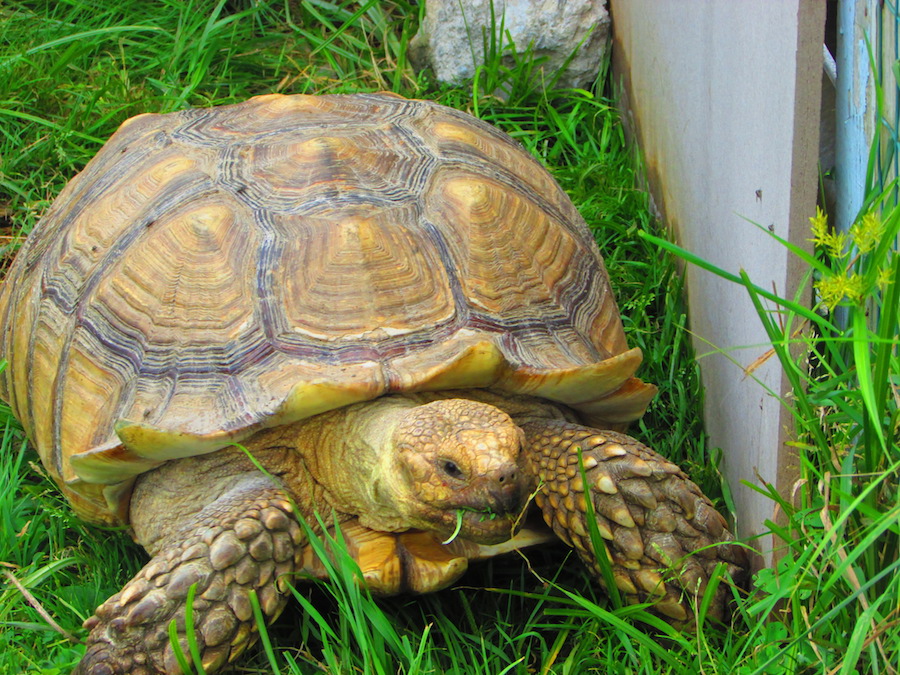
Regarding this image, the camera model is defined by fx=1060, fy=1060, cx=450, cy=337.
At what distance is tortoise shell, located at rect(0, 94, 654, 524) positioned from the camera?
2.34 m

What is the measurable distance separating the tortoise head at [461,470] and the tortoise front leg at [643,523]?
204mm

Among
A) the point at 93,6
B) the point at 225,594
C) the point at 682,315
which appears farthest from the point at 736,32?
the point at 93,6

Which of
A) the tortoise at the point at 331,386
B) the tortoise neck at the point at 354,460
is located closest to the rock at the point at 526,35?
the tortoise at the point at 331,386

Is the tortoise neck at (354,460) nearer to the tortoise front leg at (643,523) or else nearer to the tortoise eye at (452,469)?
the tortoise eye at (452,469)

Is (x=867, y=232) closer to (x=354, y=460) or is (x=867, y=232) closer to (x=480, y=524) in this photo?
(x=480, y=524)

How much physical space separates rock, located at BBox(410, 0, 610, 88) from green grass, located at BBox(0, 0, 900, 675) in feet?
0.36

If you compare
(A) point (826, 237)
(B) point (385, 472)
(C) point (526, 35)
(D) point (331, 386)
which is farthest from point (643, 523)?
(C) point (526, 35)

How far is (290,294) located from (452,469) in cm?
61

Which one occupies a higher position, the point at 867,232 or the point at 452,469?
the point at 867,232

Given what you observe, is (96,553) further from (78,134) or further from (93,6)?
(93,6)

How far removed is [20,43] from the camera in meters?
4.38

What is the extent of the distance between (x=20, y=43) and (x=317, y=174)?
2404mm

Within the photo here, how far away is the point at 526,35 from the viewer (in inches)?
169

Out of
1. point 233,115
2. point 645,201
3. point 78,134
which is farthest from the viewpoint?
point 78,134
